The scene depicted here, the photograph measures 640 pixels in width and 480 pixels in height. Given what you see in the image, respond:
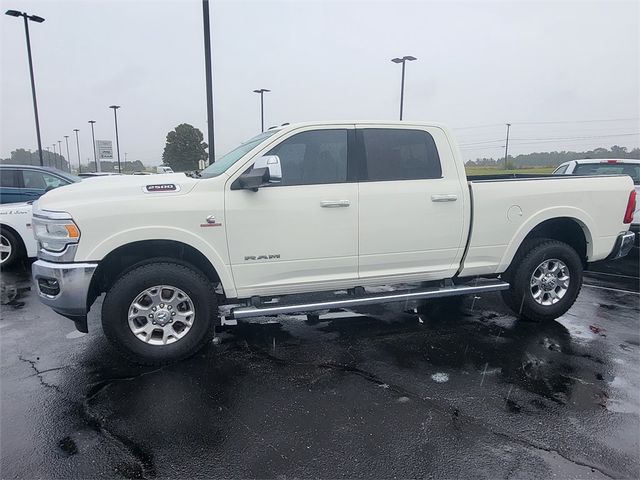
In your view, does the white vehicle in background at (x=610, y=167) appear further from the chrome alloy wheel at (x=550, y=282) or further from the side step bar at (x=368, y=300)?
the side step bar at (x=368, y=300)

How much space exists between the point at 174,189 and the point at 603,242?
15.7 ft

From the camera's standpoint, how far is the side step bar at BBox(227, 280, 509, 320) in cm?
387

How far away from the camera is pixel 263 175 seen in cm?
367

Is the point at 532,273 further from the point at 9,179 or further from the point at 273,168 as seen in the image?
Answer: the point at 9,179

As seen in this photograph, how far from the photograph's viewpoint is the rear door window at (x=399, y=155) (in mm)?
4289

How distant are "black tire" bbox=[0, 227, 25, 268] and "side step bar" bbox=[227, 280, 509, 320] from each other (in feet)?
19.0

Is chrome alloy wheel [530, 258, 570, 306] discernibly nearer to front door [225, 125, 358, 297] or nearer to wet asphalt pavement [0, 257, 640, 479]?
wet asphalt pavement [0, 257, 640, 479]

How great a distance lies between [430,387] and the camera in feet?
11.5

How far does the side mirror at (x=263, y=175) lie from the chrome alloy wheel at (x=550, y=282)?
3204mm

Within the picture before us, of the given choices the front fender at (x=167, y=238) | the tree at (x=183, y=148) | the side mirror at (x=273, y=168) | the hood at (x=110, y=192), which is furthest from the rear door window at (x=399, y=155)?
the tree at (x=183, y=148)

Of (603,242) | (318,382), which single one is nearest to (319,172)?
(318,382)

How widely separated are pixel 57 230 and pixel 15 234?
16.7 feet

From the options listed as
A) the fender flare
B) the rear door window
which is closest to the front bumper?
the rear door window

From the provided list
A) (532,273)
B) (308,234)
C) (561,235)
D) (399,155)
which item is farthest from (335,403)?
(561,235)
